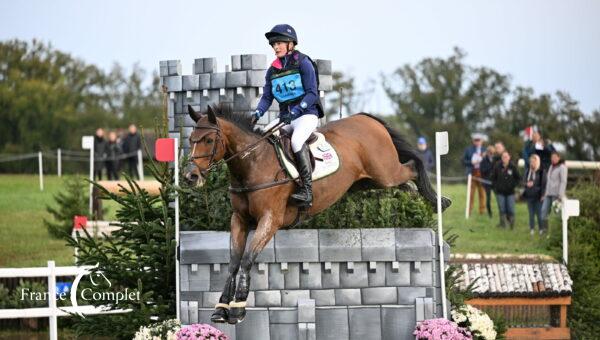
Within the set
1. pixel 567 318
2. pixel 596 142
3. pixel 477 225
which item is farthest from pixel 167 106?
pixel 596 142

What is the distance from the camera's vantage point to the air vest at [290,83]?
1126 centimetres

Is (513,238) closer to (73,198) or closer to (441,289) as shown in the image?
(73,198)

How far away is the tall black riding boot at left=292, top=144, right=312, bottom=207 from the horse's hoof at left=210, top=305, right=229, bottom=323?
117cm

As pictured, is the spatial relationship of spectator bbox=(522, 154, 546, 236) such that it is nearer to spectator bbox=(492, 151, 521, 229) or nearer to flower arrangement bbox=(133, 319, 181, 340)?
spectator bbox=(492, 151, 521, 229)

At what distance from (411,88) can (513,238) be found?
87.9 feet

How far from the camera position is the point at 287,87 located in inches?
447

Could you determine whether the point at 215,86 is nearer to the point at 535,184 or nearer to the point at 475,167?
the point at 535,184

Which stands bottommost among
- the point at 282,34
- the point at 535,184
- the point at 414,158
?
the point at 535,184

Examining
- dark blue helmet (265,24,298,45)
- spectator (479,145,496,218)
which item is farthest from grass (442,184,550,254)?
dark blue helmet (265,24,298,45)

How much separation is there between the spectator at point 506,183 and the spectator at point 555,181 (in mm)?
876

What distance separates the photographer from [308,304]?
39.7ft

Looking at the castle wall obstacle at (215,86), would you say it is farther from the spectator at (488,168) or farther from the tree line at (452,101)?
the tree line at (452,101)

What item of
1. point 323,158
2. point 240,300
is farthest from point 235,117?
point 240,300

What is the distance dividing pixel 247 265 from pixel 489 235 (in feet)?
42.0
